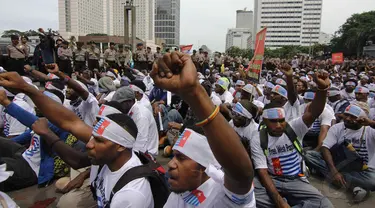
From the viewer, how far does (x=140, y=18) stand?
3991 inches

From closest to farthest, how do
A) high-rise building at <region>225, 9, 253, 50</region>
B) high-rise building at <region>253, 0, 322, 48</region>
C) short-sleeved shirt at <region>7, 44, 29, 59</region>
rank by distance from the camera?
short-sleeved shirt at <region>7, 44, 29, 59</region> < high-rise building at <region>253, 0, 322, 48</region> < high-rise building at <region>225, 9, 253, 50</region>

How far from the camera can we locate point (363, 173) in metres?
4.34

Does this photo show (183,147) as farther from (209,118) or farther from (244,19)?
(244,19)

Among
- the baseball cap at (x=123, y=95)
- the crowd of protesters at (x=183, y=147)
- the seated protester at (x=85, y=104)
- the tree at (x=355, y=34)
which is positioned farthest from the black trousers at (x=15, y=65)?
the tree at (x=355, y=34)

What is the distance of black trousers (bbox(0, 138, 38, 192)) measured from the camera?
175 inches

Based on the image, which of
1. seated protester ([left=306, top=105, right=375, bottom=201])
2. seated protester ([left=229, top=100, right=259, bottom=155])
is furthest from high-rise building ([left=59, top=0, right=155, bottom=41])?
seated protester ([left=229, top=100, right=259, bottom=155])

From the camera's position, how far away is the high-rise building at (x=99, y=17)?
3846 inches

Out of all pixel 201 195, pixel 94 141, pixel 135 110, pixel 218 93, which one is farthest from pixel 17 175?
pixel 218 93

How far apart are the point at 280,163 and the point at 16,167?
369 cm

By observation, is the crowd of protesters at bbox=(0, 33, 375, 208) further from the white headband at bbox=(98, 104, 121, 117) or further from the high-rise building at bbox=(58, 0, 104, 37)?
the high-rise building at bbox=(58, 0, 104, 37)

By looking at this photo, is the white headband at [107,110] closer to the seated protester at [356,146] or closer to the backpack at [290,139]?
the backpack at [290,139]

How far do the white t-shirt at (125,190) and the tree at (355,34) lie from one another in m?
57.3

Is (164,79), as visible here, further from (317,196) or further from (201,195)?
(317,196)

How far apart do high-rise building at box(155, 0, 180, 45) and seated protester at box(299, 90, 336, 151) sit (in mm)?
84218
